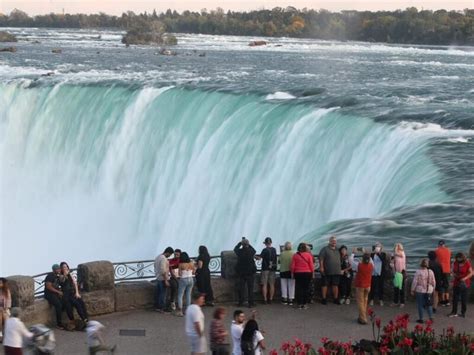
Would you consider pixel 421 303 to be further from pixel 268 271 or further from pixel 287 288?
pixel 268 271

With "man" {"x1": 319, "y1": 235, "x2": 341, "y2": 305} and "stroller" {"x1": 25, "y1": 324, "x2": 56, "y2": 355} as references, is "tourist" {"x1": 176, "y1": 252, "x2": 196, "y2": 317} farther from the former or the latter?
"stroller" {"x1": 25, "y1": 324, "x2": 56, "y2": 355}

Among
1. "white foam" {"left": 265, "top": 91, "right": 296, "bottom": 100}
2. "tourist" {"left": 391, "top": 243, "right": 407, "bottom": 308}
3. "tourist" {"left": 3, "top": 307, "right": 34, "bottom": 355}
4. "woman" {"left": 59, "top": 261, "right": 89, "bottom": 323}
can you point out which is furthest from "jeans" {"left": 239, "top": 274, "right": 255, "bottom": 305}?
"white foam" {"left": 265, "top": 91, "right": 296, "bottom": 100}

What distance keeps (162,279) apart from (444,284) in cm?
380

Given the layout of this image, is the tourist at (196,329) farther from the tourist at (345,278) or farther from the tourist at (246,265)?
the tourist at (345,278)

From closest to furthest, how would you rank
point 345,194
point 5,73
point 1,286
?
point 1,286 < point 345,194 < point 5,73

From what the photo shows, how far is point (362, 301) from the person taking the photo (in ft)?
44.1

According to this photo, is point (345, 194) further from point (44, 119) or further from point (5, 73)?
point (5, 73)

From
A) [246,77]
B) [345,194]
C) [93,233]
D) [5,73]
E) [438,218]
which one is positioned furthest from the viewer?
[5,73]

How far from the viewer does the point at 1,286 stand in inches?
499

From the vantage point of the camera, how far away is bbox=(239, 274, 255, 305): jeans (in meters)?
14.1

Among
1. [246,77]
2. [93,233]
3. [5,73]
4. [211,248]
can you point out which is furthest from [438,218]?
[5,73]

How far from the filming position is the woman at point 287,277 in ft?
46.5

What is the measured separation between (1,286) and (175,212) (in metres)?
14.3

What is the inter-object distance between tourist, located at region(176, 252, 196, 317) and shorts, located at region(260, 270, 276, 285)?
1.01 metres
